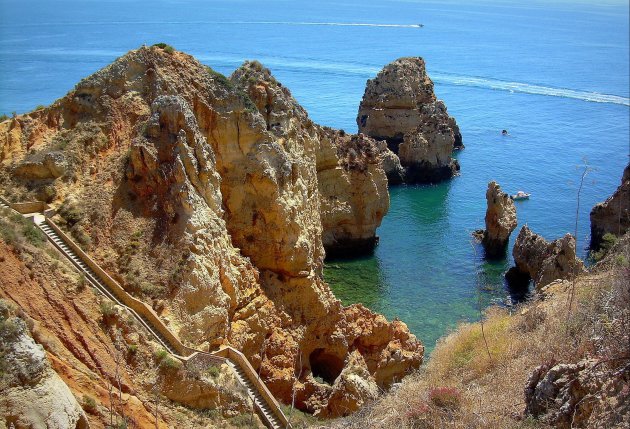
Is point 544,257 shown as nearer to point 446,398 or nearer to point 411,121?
point 446,398

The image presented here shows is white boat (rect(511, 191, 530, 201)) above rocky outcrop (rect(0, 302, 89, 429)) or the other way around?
the other way around

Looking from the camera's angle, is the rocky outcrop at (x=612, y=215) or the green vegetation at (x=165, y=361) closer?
the green vegetation at (x=165, y=361)

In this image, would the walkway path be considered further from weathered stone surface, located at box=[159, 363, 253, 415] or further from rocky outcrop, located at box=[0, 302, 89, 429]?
rocky outcrop, located at box=[0, 302, 89, 429]

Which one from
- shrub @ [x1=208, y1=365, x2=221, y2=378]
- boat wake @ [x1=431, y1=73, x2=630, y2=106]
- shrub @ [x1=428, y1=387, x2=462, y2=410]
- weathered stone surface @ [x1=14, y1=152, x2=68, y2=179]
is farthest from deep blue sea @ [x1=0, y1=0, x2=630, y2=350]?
weathered stone surface @ [x1=14, y1=152, x2=68, y2=179]

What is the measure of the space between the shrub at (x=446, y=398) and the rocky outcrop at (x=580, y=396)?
2.27 m

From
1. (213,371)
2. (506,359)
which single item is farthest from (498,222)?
(213,371)

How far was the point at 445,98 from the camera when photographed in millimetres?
106125

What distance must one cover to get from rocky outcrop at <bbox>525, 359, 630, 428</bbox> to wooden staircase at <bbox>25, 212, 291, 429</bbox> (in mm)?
9300

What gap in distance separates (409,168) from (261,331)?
44958 millimetres

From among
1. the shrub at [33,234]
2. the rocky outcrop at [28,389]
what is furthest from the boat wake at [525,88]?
the rocky outcrop at [28,389]

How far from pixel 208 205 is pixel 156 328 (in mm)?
5694

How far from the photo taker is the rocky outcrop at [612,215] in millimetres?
47031

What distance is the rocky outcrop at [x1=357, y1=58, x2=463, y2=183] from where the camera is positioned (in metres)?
66.6

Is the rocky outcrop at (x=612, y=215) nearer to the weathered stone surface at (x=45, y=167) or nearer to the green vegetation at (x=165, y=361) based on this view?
the green vegetation at (x=165, y=361)
